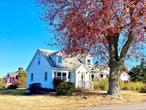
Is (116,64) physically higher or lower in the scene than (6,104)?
higher

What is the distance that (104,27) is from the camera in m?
31.5

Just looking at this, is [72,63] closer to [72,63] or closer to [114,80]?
[72,63]

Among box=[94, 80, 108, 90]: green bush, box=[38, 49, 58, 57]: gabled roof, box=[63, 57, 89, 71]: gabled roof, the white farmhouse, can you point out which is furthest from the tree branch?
box=[38, 49, 58, 57]: gabled roof

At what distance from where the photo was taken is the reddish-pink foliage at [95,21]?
103ft

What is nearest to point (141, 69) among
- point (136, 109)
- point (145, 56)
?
point (145, 56)

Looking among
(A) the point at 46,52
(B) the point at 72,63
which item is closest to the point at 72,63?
(B) the point at 72,63

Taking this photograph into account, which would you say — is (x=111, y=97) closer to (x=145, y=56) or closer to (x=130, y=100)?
(x=130, y=100)

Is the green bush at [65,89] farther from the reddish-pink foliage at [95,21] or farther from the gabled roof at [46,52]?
the gabled roof at [46,52]

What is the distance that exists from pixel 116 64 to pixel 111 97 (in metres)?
3.47

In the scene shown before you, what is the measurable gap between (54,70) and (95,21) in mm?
25015

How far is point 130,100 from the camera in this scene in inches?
1352

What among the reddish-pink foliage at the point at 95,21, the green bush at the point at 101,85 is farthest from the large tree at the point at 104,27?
the green bush at the point at 101,85

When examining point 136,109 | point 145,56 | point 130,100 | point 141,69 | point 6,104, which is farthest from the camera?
point 141,69

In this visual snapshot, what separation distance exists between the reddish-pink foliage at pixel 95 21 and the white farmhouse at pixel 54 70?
21.1 metres
